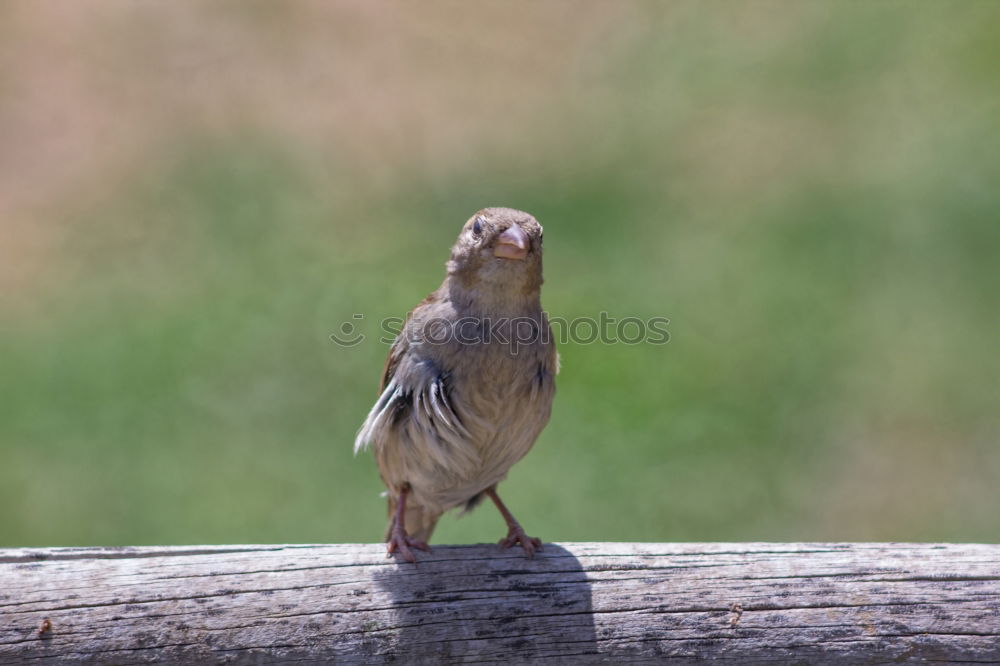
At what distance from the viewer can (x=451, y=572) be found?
417 centimetres

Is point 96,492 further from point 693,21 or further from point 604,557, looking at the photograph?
point 693,21

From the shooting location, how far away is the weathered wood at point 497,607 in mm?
3736

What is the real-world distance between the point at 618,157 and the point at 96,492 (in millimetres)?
6511

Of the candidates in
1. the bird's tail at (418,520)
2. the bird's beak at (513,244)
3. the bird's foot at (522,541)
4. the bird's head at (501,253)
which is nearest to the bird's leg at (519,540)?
the bird's foot at (522,541)

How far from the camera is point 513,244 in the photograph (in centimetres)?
446

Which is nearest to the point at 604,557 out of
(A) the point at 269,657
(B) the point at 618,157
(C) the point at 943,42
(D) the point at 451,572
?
(D) the point at 451,572

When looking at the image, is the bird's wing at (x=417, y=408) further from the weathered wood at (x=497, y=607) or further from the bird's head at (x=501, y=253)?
the weathered wood at (x=497, y=607)

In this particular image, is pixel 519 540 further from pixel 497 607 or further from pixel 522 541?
pixel 497 607

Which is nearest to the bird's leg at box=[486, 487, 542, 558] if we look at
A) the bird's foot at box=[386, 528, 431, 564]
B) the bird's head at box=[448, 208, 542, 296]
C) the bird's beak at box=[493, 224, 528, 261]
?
the bird's foot at box=[386, 528, 431, 564]

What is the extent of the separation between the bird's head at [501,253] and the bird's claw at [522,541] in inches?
38.6

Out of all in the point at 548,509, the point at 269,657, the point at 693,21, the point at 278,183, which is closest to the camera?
the point at 269,657

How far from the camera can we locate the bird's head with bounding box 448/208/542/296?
4.50 meters

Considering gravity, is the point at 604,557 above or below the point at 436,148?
below

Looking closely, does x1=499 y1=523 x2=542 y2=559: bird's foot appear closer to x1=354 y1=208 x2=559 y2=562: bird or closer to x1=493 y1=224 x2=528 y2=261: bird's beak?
x1=354 y1=208 x2=559 y2=562: bird
